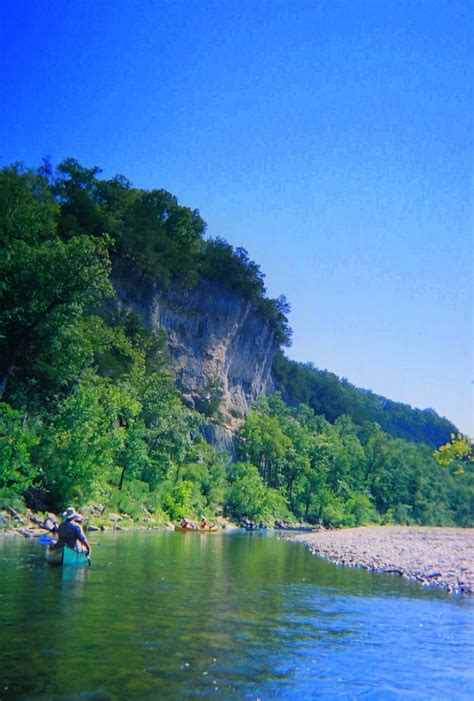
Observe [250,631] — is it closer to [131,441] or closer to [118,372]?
[131,441]

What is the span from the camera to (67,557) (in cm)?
1766

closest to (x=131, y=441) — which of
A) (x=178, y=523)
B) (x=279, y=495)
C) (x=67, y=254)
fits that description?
(x=178, y=523)

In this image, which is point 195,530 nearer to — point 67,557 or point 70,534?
point 70,534

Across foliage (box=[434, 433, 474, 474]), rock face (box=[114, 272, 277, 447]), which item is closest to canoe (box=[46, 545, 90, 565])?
foliage (box=[434, 433, 474, 474])

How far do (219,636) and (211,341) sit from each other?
6186 cm

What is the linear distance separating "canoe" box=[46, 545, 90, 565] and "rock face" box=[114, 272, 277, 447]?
43155 millimetres

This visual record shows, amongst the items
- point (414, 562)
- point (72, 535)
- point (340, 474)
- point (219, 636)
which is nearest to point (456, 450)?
point (219, 636)

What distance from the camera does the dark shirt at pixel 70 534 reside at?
18.5 m

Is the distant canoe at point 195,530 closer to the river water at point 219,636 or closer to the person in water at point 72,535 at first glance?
the river water at point 219,636

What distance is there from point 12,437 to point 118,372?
80.7ft

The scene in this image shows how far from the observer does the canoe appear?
17.6 meters

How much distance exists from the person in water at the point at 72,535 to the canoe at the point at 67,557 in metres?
0.20

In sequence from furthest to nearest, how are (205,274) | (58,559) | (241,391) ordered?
(241,391)
(205,274)
(58,559)

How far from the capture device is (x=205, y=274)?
72.1 m
